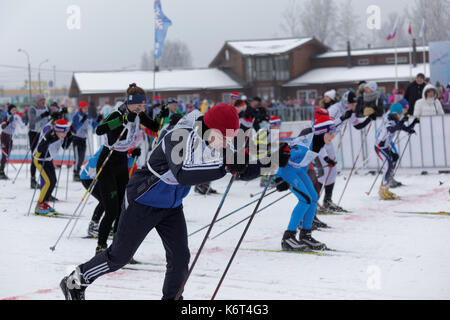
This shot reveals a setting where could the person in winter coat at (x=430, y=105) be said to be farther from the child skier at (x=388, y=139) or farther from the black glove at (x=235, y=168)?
the black glove at (x=235, y=168)

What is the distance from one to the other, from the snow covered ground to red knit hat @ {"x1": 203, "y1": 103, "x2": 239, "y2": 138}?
5.43 ft

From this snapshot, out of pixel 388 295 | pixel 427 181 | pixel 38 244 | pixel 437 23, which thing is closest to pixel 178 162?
pixel 388 295

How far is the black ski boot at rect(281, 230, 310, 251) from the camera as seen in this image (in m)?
6.51

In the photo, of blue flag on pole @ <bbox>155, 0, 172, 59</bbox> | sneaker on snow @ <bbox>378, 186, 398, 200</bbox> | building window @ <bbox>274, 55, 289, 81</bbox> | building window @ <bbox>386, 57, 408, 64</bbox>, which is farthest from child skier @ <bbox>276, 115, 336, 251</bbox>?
building window @ <bbox>386, 57, 408, 64</bbox>

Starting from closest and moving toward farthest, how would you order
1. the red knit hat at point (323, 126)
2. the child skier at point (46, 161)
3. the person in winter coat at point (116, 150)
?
1. the person in winter coat at point (116, 150)
2. the red knit hat at point (323, 126)
3. the child skier at point (46, 161)

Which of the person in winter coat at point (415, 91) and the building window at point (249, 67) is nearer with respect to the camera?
the person in winter coat at point (415, 91)

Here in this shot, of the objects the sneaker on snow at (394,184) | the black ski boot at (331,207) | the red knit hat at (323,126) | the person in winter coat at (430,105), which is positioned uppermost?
the person in winter coat at (430,105)

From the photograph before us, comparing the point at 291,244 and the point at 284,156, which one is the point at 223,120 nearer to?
the point at 284,156

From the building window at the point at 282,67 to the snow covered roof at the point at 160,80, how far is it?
11.3 feet

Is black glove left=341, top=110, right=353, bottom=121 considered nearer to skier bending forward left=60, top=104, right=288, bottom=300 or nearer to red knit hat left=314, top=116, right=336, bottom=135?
red knit hat left=314, top=116, right=336, bottom=135

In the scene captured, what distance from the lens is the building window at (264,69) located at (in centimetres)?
4814

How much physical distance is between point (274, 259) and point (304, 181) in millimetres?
946

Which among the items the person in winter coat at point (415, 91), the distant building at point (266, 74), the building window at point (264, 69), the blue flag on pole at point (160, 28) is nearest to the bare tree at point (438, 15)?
the person in winter coat at point (415, 91)

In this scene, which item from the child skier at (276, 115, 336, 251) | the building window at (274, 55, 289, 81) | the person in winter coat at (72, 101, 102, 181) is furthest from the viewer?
the building window at (274, 55, 289, 81)
